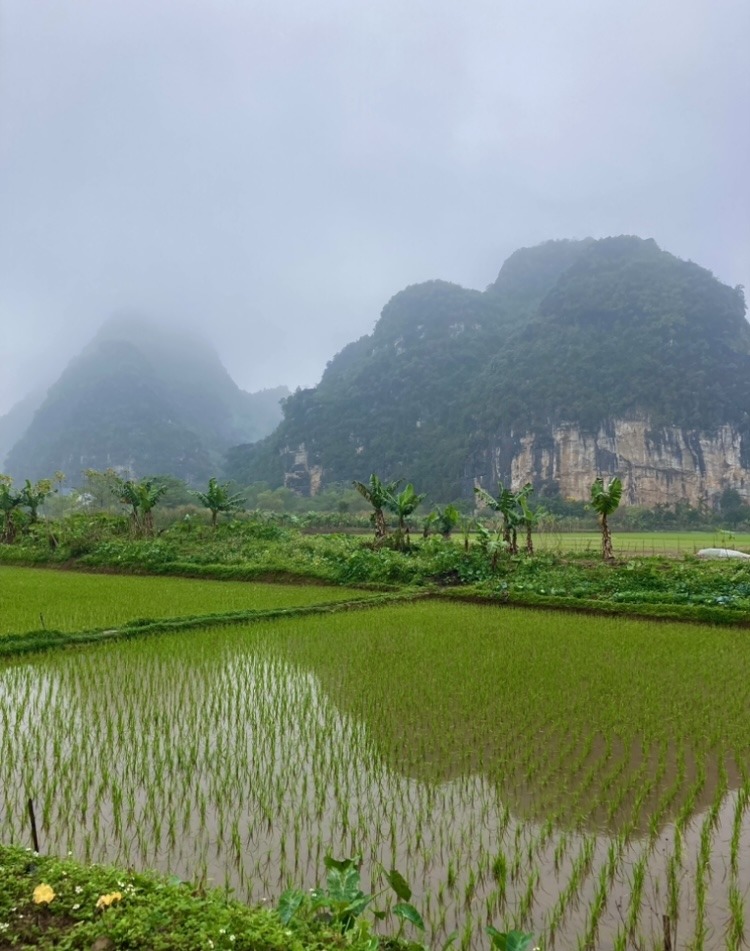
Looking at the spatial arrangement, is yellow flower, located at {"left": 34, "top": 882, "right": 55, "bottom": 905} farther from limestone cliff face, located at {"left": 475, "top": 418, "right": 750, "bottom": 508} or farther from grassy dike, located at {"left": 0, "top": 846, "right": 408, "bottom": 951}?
limestone cliff face, located at {"left": 475, "top": 418, "right": 750, "bottom": 508}

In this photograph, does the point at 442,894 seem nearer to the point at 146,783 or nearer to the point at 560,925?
the point at 560,925

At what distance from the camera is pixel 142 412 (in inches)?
4198

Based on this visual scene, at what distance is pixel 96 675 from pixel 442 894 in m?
4.87

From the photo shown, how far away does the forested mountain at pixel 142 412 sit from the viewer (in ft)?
312

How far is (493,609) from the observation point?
428 inches

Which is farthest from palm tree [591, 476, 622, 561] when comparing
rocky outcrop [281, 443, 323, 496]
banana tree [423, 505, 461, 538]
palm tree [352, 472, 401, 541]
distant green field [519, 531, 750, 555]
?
rocky outcrop [281, 443, 323, 496]

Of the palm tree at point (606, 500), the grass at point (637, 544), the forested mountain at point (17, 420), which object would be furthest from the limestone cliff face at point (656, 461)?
the forested mountain at point (17, 420)

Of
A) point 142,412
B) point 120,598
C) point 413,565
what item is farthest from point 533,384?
point 142,412

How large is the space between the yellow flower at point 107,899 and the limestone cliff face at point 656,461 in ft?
200

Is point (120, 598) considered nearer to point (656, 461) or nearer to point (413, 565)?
point (413, 565)

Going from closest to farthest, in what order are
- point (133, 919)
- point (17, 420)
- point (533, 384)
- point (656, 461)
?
point (133, 919), point (656, 461), point (533, 384), point (17, 420)

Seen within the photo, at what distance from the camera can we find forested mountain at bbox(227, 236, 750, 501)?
6222cm

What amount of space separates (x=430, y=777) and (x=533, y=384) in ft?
219

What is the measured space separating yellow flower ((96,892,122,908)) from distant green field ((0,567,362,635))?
6.45 meters
